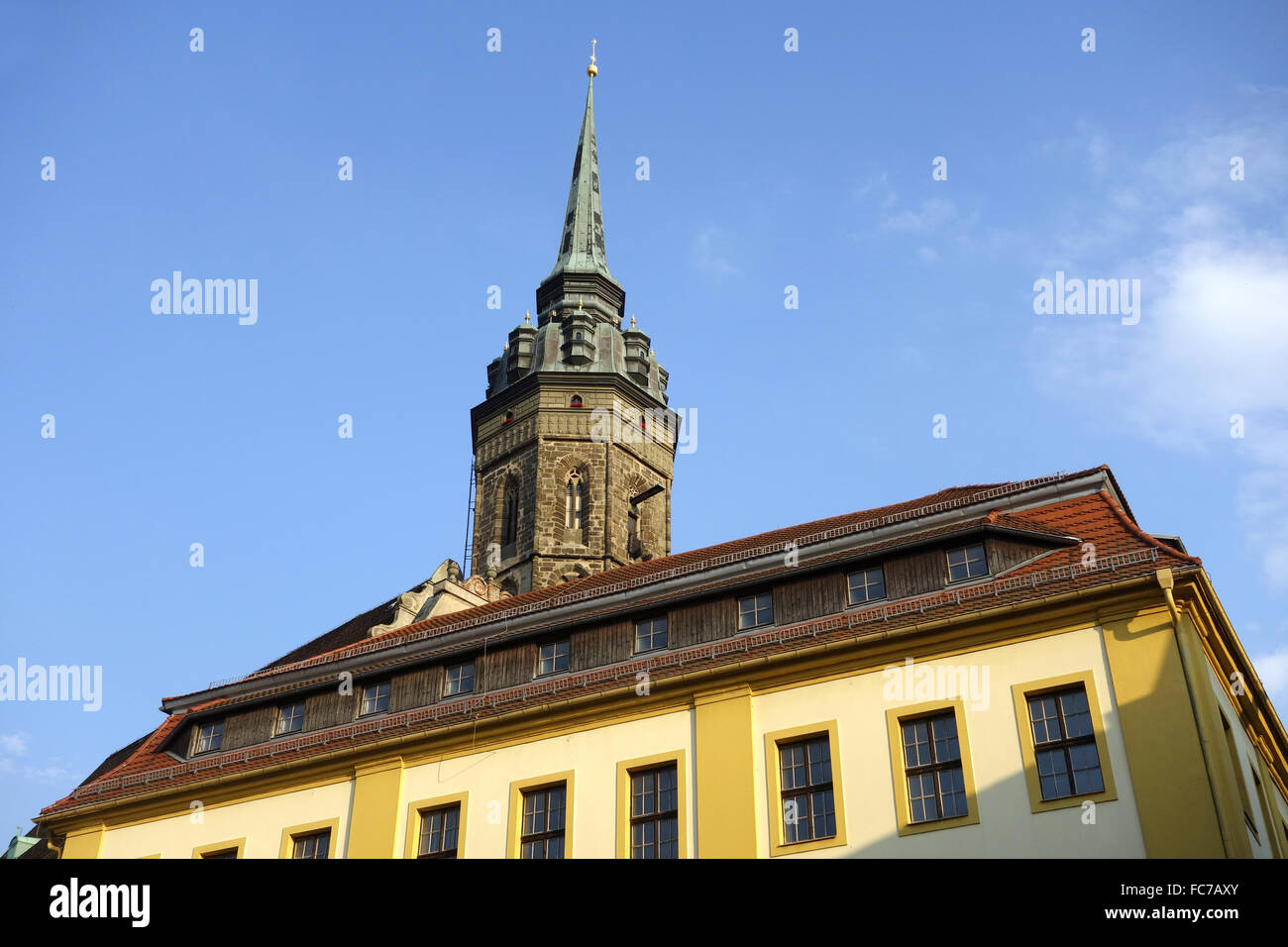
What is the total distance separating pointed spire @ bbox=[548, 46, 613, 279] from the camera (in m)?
77.6

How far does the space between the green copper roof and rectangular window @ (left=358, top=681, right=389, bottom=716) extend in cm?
4935

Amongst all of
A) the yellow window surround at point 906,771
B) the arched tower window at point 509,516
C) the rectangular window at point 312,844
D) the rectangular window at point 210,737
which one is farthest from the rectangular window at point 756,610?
the arched tower window at point 509,516

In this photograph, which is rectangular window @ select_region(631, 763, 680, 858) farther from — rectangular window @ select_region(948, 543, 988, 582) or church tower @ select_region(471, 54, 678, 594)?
church tower @ select_region(471, 54, 678, 594)

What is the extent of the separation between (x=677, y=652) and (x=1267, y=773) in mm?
10648

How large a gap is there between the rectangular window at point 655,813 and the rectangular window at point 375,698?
6411 millimetres

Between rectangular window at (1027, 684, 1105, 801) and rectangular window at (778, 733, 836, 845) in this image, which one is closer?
rectangular window at (1027, 684, 1105, 801)

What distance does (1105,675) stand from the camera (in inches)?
876

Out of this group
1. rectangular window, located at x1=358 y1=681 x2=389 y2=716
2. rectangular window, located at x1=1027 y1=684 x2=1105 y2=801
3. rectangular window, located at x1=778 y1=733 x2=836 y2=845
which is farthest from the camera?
rectangular window, located at x1=358 y1=681 x2=389 y2=716

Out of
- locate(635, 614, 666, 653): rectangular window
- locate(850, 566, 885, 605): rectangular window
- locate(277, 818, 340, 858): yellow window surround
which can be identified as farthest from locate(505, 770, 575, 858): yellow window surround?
locate(850, 566, 885, 605): rectangular window

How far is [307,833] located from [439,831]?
9.24ft

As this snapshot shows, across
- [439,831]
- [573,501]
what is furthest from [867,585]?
[573,501]

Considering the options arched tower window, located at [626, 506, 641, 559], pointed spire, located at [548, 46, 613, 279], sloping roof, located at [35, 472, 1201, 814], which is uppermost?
pointed spire, located at [548, 46, 613, 279]
